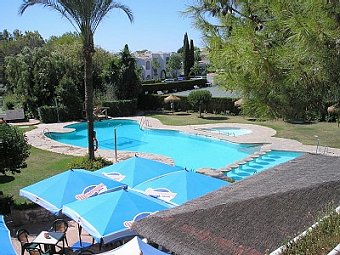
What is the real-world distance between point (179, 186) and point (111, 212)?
2176 mm

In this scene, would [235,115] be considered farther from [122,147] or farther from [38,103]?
[38,103]

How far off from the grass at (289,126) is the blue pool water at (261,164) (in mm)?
2254

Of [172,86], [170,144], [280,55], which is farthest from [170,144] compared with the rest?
[172,86]

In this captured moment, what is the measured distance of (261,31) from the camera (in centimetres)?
759

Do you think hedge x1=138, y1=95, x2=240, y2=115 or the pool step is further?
hedge x1=138, y1=95, x2=240, y2=115

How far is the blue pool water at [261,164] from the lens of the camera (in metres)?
19.2

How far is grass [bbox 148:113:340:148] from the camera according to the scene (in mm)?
24578

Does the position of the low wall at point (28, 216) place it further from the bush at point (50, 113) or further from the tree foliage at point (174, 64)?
the tree foliage at point (174, 64)

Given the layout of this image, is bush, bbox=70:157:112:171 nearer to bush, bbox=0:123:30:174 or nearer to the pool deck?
the pool deck

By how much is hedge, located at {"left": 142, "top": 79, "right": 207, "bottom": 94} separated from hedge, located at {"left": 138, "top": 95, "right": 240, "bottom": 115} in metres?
1.92

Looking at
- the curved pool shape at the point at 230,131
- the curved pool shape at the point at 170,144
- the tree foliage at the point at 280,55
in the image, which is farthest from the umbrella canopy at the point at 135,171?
the curved pool shape at the point at 230,131

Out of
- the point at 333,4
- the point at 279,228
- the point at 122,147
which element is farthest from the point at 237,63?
the point at 122,147

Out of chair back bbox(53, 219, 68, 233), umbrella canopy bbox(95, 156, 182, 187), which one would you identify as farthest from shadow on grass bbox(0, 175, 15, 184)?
chair back bbox(53, 219, 68, 233)

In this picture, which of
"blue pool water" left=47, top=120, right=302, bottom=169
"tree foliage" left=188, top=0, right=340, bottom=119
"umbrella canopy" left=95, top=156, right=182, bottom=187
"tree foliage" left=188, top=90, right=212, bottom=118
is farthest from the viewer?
"tree foliage" left=188, top=90, right=212, bottom=118
